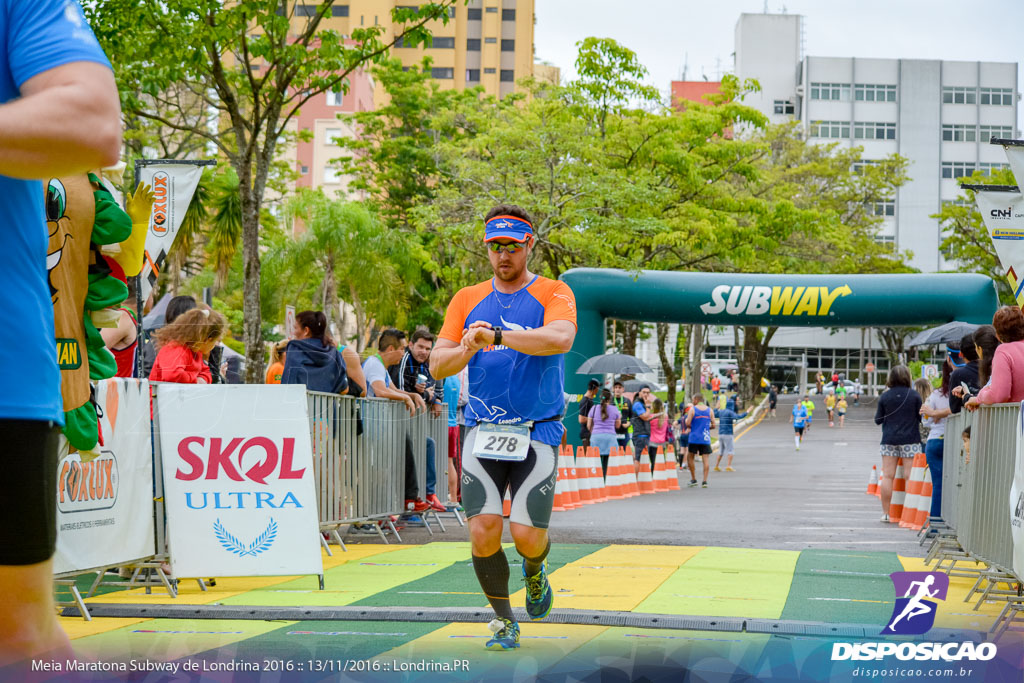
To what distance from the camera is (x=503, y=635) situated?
5496 millimetres

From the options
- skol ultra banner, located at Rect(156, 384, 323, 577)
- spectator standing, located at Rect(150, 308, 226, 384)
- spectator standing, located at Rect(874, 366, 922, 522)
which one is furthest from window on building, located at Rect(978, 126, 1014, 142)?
skol ultra banner, located at Rect(156, 384, 323, 577)

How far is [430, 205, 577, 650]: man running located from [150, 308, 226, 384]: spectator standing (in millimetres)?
3515

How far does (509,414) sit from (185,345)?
156 inches

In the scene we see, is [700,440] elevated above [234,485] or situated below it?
below

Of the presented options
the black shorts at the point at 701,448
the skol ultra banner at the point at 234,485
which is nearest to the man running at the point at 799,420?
the black shorts at the point at 701,448

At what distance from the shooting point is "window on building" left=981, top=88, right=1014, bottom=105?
84188mm

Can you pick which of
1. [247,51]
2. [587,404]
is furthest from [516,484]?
[587,404]

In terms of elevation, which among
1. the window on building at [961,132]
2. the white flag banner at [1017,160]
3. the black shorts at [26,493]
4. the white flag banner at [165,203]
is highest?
the window on building at [961,132]

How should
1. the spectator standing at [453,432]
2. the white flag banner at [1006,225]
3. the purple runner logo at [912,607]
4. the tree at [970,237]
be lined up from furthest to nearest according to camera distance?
the tree at [970,237] → the spectator standing at [453,432] → the white flag banner at [1006,225] → the purple runner logo at [912,607]

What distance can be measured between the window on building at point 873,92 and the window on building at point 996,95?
6.32 metres

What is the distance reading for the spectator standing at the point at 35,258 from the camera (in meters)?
1.86

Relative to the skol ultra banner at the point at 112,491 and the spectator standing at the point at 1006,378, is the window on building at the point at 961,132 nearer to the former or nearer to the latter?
the spectator standing at the point at 1006,378

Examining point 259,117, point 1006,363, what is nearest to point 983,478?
point 1006,363

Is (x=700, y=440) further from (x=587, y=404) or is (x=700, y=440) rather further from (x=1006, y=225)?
(x=1006, y=225)
